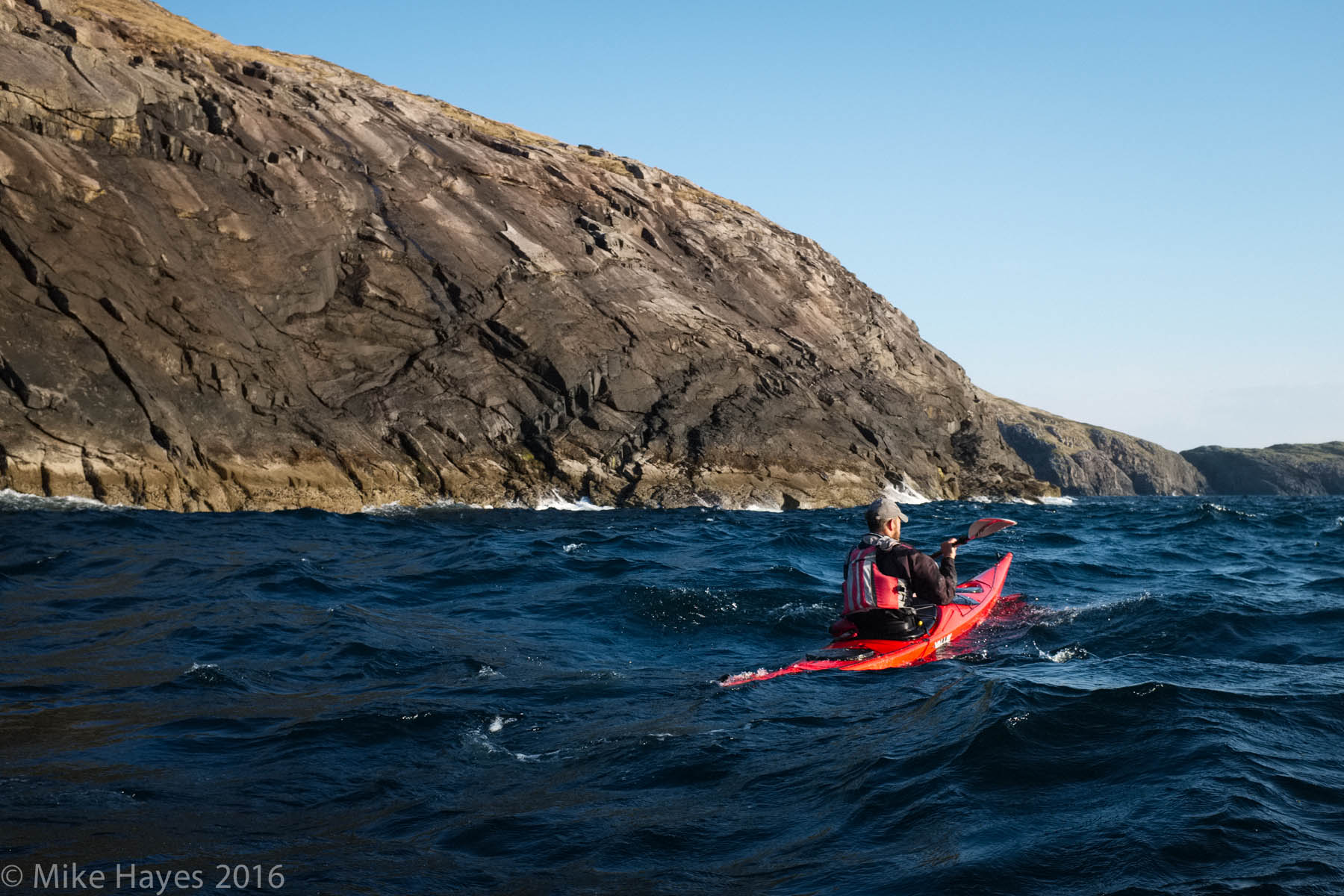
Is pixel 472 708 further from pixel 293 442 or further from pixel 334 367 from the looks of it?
pixel 334 367

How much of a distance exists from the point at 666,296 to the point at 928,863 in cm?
3530

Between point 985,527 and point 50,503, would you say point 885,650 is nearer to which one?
point 985,527

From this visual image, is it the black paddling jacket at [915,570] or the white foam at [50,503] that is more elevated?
the white foam at [50,503]

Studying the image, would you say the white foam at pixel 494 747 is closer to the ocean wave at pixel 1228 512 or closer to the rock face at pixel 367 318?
the rock face at pixel 367 318

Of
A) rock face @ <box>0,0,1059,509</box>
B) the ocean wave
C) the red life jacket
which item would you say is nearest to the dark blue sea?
the red life jacket

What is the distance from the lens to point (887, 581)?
30.0 ft

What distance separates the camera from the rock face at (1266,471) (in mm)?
108250

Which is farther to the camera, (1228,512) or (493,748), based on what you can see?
(1228,512)

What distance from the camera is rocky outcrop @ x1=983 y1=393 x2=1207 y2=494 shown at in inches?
3932

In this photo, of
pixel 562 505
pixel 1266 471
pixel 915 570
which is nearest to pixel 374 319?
pixel 562 505

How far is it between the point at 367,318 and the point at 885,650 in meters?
26.6

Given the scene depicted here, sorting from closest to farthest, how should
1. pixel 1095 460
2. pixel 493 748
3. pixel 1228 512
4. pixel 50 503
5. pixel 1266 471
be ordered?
pixel 493 748 → pixel 50 503 → pixel 1228 512 → pixel 1095 460 → pixel 1266 471

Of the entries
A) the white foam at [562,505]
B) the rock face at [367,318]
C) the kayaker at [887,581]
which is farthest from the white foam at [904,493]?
the kayaker at [887,581]

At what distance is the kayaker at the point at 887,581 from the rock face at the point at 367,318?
2005cm
